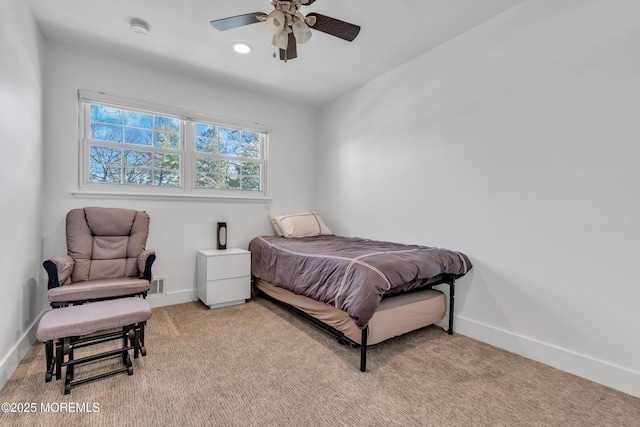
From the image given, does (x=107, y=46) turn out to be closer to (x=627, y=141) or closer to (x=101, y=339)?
(x=101, y=339)

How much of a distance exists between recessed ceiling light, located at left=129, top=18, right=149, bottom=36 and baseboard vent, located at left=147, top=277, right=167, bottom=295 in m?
2.44

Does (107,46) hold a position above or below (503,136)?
above

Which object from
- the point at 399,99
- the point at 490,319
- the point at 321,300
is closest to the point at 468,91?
the point at 399,99

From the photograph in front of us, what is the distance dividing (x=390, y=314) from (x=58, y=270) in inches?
101

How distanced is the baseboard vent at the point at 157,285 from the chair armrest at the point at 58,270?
914mm

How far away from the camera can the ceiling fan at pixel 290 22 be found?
1.90 m

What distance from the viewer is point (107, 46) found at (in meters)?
2.88

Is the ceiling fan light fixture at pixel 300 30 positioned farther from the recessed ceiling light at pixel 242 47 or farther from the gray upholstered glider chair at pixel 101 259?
the gray upholstered glider chair at pixel 101 259

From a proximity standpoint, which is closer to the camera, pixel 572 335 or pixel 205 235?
pixel 572 335

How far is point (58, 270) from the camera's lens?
2252 millimetres

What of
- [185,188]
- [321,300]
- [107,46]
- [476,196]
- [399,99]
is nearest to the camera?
[321,300]

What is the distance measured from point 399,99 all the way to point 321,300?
2.37m

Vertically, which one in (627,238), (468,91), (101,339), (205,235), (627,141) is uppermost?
(468,91)

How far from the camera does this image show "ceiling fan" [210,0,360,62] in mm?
1897
